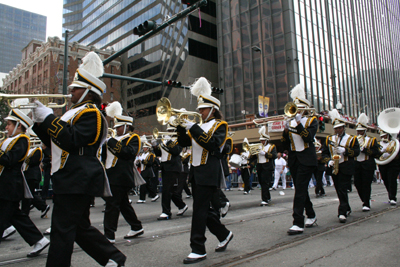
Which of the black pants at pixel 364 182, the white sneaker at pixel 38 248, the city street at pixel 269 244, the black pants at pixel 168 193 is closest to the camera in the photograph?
the city street at pixel 269 244

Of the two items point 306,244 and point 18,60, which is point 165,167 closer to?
point 306,244

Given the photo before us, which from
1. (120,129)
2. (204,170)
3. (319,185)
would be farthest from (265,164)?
(204,170)

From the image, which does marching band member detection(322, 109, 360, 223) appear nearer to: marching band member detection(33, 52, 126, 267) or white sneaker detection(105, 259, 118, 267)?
white sneaker detection(105, 259, 118, 267)

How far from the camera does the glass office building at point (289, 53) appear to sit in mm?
36094

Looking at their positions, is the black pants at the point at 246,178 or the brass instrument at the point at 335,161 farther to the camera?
the black pants at the point at 246,178

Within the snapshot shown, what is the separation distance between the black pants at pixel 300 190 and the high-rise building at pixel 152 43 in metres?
17.3

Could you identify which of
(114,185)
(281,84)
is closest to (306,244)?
(114,185)

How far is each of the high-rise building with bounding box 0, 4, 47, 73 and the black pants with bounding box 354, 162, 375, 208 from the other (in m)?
185

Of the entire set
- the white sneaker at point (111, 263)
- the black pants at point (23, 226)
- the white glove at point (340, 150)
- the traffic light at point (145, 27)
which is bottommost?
the white sneaker at point (111, 263)

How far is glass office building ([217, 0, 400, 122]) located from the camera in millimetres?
36094

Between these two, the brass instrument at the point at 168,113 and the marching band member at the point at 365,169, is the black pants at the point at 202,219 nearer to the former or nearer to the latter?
the brass instrument at the point at 168,113

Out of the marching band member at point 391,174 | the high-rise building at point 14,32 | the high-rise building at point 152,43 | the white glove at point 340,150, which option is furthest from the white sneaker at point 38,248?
the high-rise building at point 14,32

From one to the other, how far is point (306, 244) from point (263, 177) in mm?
5929

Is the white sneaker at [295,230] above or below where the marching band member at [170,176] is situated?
below
